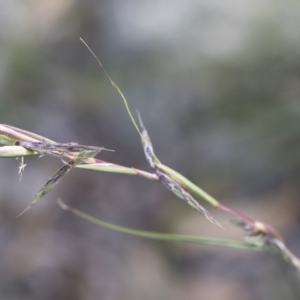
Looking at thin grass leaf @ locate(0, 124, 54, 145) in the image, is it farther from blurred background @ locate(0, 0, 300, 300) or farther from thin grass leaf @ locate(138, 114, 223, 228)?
blurred background @ locate(0, 0, 300, 300)

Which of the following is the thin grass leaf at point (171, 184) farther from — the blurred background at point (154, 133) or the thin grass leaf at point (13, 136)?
the blurred background at point (154, 133)

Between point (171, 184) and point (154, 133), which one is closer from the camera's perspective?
point (171, 184)

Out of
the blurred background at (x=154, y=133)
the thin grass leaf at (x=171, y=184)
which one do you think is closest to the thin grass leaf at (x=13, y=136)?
the thin grass leaf at (x=171, y=184)

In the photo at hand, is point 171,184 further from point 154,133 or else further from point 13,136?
point 154,133

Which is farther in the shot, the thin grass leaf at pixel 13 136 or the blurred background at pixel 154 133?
the blurred background at pixel 154 133

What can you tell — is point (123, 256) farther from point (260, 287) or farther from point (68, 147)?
point (68, 147)

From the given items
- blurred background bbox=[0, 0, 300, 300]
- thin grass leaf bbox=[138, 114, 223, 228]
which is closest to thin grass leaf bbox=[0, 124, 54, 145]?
thin grass leaf bbox=[138, 114, 223, 228]

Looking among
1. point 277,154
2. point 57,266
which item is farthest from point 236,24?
point 57,266

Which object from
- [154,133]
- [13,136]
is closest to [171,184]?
[13,136]

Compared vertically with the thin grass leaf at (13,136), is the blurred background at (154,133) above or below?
above
